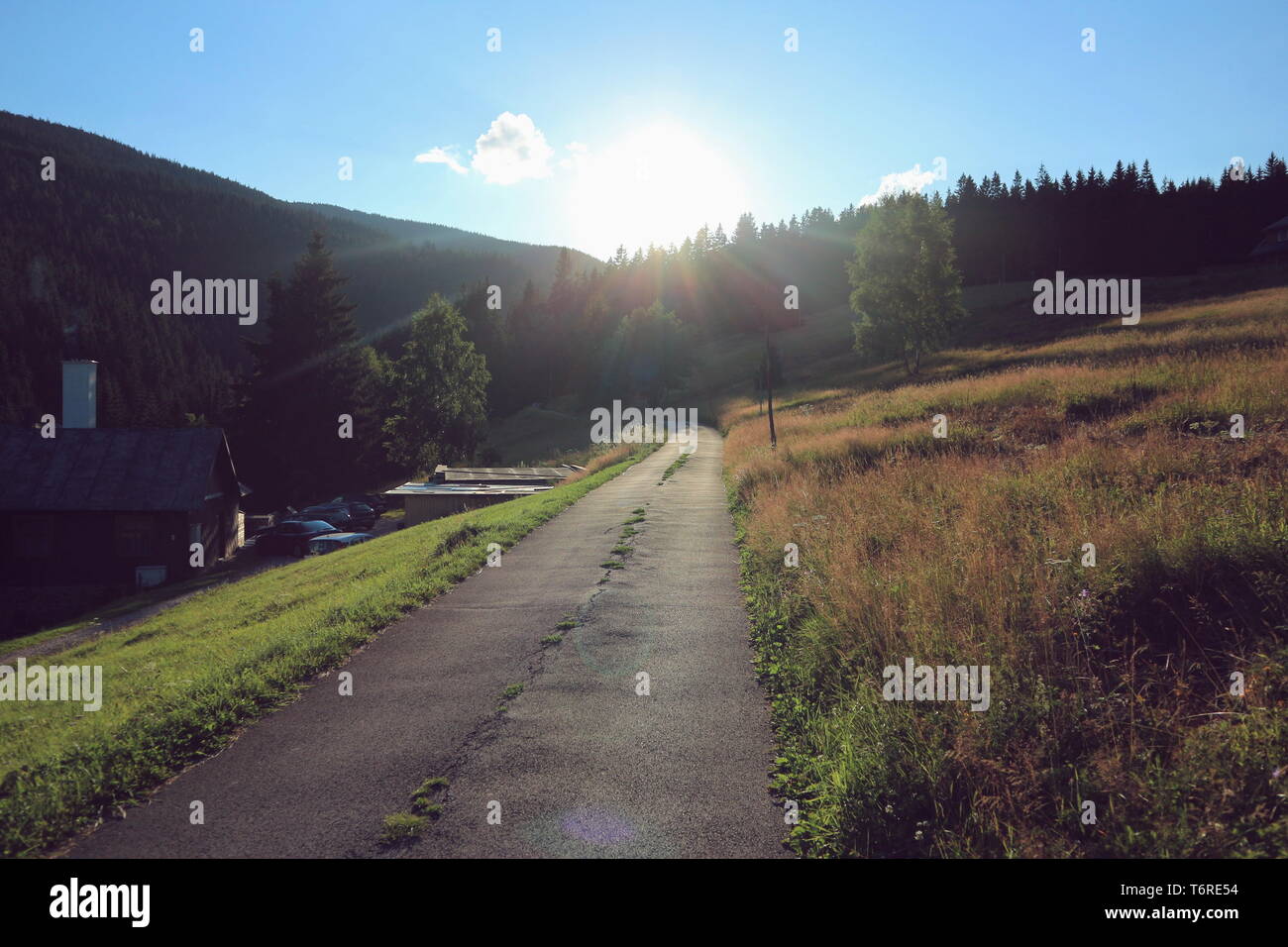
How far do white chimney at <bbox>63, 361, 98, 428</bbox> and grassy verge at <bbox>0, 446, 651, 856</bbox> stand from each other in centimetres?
2248

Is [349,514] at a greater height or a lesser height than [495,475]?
lesser

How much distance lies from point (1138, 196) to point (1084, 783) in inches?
4520

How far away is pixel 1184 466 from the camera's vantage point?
9195mm

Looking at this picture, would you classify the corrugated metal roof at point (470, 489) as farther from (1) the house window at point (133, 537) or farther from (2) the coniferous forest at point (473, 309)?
(2) the coniferous forest at point (473, 309)

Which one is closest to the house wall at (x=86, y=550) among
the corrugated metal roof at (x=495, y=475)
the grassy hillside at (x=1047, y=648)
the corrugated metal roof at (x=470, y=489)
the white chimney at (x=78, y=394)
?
the white chimney at (x=78, y=394)

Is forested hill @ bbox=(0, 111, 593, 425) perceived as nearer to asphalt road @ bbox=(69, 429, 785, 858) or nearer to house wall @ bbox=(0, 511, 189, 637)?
house wall @ bbox=(0, 511, 189, 637)

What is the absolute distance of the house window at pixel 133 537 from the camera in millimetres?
29250

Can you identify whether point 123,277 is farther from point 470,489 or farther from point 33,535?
point 470,489

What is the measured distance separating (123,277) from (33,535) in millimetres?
147948

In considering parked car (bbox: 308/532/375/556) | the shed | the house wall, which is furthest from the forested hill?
parked car (bbox: 308/532/375/556)

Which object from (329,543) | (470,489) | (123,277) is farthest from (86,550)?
(123,277)

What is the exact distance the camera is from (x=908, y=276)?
50156mm
